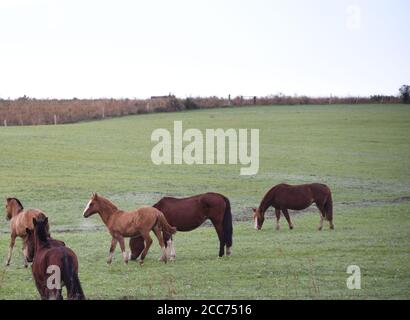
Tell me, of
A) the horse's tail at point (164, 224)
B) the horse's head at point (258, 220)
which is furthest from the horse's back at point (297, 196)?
the horse's tail at point (164, 224)

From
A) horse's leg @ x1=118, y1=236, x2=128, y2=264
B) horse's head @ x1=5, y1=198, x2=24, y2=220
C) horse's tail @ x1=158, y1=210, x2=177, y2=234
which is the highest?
horse's head @ x1=5, y1=198, x2=24, y2=220

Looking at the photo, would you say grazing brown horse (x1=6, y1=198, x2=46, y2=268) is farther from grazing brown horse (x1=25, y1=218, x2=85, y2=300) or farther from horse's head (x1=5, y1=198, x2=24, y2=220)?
grazing brown horse (x1=25, y1=218, x2=85, y2=300)

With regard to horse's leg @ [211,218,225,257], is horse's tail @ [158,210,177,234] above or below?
above

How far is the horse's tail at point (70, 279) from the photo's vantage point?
12047 mm

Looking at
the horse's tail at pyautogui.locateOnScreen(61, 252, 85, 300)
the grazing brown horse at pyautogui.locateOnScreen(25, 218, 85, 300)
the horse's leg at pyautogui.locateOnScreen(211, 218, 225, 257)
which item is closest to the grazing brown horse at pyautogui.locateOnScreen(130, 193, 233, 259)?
the horse's leg at pyautogui.locateOnScreen(211, 218, 225, 257)

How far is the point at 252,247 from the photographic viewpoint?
20094 mm

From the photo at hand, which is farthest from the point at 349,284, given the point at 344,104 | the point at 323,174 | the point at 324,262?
the point at 344,104

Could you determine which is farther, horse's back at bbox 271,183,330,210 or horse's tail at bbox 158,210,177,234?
horse's back at bbox 271,183,330,210

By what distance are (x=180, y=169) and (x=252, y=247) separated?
20.9 meters

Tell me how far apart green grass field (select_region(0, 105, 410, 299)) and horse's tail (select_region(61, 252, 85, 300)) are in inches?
79.0

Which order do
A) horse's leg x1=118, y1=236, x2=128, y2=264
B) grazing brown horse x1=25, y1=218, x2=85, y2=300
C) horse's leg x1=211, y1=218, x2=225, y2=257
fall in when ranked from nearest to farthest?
grazing brown horse x1=25, y1=218, x2=85, y2=300 → horse's leg x1=118, y1=236, x2=128, y2=264 → horse's leg x1=211, y1=218, x2=225, y2=257

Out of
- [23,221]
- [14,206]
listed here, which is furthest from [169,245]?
[14,206]

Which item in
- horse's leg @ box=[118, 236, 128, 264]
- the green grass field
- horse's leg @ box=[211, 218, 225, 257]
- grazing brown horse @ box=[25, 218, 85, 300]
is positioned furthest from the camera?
horse's leg @ box=[211, 218, 225, 257]

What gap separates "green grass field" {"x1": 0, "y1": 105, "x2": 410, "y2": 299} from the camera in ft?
50.7
